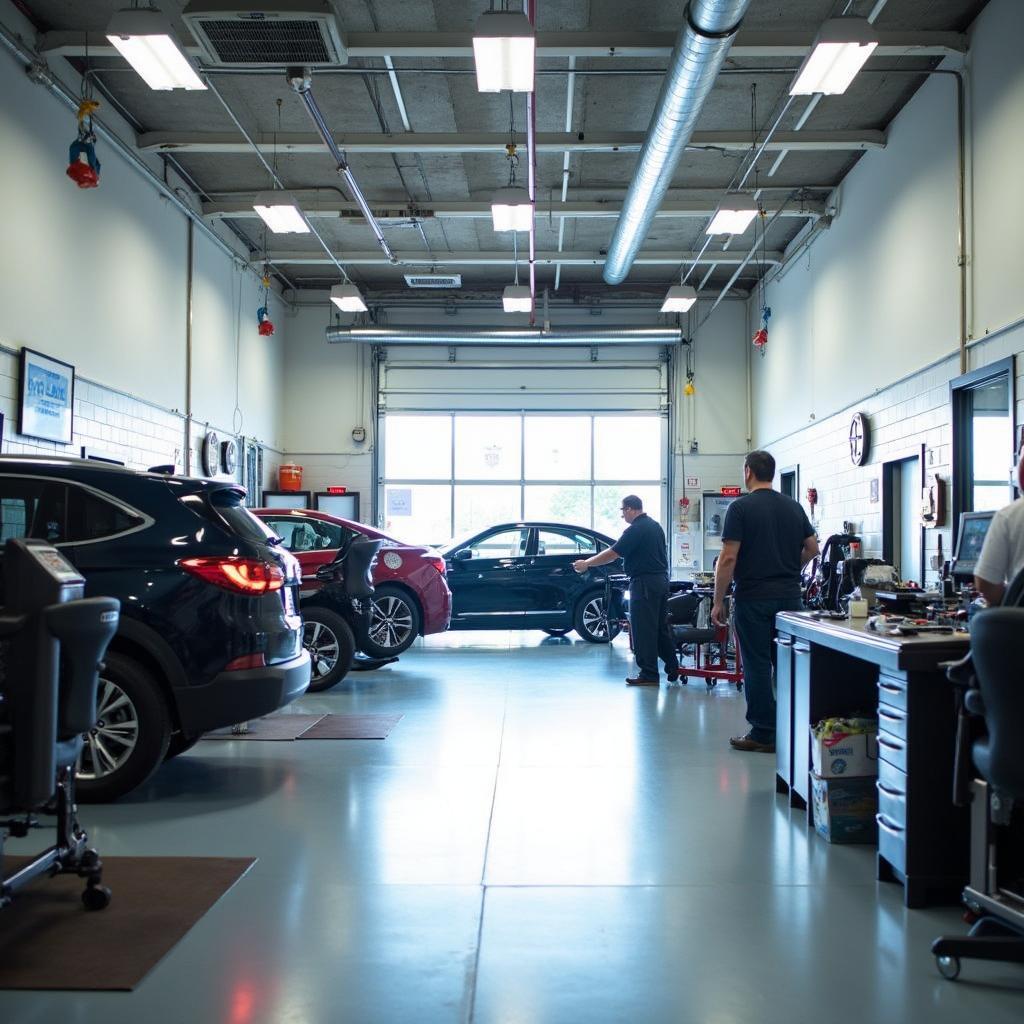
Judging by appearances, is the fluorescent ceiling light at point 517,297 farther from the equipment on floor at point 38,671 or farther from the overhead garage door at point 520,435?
the equipment on floor at point 38,671

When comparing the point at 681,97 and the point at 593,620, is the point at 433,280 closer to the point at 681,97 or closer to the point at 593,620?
the point at 593,620

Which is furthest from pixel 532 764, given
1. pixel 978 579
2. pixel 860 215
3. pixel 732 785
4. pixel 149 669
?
pixel 860 215

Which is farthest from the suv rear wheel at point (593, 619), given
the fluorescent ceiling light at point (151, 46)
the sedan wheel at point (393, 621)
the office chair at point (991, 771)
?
the office chair at point (991, 771)

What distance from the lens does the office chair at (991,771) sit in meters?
2.56

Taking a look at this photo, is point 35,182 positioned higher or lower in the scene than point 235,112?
lower

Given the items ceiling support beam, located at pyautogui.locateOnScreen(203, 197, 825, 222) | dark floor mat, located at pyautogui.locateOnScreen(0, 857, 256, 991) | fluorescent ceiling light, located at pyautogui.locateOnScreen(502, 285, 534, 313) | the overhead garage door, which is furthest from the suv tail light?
the overhead garage door

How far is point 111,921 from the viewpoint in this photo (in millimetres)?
2967

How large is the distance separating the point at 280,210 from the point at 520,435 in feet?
25.5

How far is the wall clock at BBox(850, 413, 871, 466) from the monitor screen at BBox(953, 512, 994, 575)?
517cm

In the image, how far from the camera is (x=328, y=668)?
7930 mm

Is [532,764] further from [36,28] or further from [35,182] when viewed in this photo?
[36,28]

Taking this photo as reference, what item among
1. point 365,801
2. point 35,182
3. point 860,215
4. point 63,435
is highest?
point 860,215

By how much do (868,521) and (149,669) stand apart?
8.51 metres

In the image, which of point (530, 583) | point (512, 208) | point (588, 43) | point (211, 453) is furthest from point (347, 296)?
point (588, 43)
